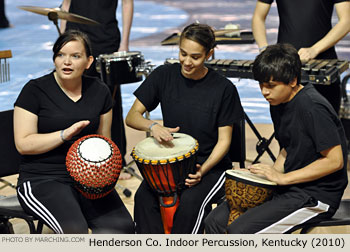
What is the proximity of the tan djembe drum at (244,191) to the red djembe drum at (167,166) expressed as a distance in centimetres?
23

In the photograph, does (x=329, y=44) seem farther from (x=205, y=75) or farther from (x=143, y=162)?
(x=143, y=162)

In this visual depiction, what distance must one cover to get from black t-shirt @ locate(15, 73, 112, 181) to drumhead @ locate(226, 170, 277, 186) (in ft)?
2.65

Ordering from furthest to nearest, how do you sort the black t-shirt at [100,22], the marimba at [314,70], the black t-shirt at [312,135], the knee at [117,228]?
1. the black t-shirt at [100,22]
2. the marimba at [314,70]
3. the knee at [117,228]
4. the black t-shirt at [312,135]

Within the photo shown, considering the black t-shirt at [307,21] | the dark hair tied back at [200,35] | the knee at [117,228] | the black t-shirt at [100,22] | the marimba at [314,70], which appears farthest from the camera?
the black t-shirt at [100,22]

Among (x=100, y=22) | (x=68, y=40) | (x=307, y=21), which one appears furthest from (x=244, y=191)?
(x=100, y=22)

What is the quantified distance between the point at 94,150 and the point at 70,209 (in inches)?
12.3

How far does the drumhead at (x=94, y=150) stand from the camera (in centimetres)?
260

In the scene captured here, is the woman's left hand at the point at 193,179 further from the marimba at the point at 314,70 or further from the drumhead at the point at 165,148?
the marimba at the point at 314,70

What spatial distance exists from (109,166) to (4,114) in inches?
29.4

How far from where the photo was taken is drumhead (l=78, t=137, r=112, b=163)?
2.60m

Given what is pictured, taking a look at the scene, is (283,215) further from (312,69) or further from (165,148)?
(312,69)

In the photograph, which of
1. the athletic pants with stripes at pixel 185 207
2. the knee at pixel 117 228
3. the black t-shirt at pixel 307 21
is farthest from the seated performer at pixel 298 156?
the black t-shirt at pixel 307 21

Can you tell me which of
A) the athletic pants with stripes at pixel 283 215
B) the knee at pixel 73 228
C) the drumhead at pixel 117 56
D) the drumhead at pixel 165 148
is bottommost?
the knee at pixel 73 228

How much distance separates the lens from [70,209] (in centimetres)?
265
